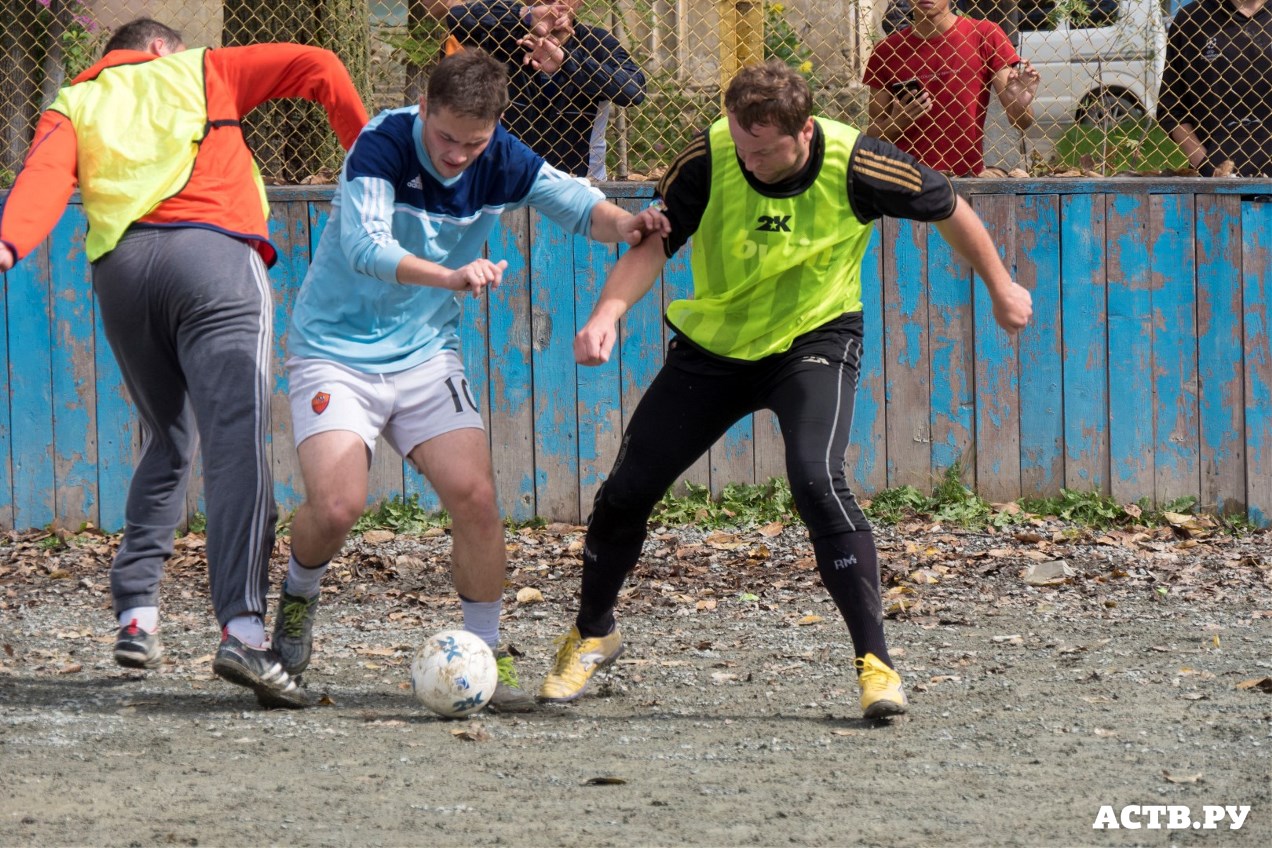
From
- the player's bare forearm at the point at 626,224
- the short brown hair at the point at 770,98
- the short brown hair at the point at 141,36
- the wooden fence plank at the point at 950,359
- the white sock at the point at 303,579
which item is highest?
the short brown hair at the point at 141,36

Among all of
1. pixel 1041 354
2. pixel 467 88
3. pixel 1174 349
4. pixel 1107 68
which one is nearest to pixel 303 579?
pixel 467 88

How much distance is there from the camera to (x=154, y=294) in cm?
482

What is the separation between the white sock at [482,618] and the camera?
4.79 metres

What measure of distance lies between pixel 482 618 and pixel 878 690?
1.28 m

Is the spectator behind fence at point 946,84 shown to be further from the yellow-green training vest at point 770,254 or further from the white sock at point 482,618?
the white sock at point 482,618

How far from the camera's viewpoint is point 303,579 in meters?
4.78

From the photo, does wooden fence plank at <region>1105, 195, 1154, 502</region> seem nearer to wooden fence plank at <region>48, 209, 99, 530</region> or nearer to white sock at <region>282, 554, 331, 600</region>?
white sock at <region>282, 554, 331, 600</region>

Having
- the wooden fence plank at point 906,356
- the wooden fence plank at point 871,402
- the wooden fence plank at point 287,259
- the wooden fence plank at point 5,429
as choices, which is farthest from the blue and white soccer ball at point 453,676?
the wooden fence plank at point 5,429

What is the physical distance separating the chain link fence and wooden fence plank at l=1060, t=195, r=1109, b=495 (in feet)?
1.15

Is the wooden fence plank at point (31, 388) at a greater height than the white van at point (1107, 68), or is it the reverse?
the white van at point (1107, 68)

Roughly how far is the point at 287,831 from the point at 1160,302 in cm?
553

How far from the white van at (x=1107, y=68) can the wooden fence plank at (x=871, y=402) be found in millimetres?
1256

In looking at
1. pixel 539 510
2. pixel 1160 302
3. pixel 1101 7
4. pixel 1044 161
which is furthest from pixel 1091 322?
pixel 539 510

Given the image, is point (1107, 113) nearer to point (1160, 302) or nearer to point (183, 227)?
point (1160, 302)
